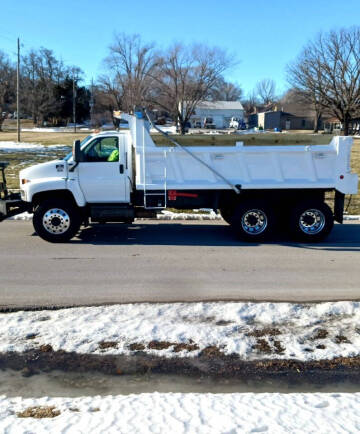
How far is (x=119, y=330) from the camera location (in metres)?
5.48

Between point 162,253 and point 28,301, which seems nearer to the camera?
point 28,301

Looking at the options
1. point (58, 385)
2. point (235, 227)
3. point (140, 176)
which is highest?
point (140, 176)

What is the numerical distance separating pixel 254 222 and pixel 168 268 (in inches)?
105

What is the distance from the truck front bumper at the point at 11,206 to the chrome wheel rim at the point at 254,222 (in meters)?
4.58

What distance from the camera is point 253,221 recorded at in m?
9.87

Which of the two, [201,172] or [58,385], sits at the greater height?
[201,172]

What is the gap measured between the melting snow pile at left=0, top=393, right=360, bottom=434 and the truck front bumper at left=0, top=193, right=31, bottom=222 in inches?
248

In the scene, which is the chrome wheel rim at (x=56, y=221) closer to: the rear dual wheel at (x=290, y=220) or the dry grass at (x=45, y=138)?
the rear dual wheel at (x=290, y=220)

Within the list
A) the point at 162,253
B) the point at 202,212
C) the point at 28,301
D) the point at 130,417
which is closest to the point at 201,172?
the point at 162,253

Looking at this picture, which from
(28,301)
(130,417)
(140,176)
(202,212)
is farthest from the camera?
(202,212)

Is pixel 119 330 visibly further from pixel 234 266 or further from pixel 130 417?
pixel 234 266

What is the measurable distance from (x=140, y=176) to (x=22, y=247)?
2.76 meters

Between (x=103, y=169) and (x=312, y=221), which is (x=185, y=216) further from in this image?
(x=312, y=221)

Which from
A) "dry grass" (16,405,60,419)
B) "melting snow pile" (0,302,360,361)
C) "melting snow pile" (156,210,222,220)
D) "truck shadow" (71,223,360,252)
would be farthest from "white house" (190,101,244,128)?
"dry grass" (16,405,60,419)
